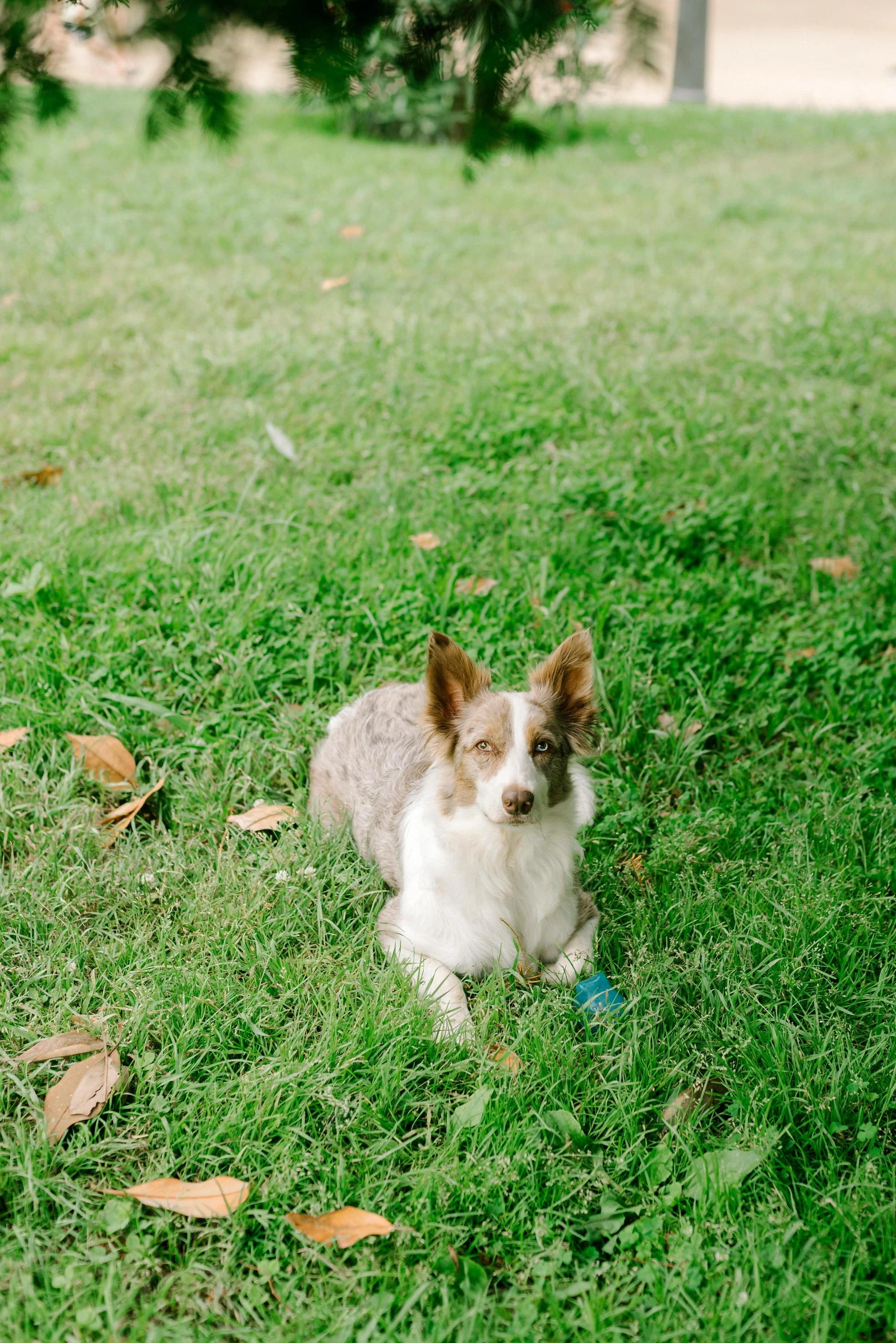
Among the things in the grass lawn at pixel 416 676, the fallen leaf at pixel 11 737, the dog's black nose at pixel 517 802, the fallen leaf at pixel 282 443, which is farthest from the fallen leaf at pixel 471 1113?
the fallen leaf at pixel 282 443

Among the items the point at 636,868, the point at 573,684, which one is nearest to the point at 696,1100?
the point at 636,868

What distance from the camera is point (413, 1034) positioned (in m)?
2.46

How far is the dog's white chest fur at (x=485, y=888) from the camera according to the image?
2689mm

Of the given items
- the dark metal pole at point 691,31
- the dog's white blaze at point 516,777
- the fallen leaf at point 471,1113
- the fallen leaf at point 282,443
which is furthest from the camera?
the dark metal pole at point 691,31

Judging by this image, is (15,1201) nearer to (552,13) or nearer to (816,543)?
(552,13)

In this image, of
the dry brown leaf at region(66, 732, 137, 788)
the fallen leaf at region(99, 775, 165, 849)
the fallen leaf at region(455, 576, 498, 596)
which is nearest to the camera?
the fallen leaf at region(99, 775, 165, 849)

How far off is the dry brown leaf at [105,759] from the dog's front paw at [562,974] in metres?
1.49

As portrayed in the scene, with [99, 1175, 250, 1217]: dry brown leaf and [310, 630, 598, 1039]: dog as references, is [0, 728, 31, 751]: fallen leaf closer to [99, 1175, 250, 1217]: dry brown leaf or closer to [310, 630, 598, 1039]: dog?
[310, 630, 598, 1039]: dog

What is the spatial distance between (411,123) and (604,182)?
75.1 inches

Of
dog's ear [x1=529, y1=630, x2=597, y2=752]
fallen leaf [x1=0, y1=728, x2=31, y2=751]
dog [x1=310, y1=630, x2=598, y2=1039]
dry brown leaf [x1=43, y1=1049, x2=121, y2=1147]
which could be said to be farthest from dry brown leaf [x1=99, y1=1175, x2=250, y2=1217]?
fallen leaf [x1=0, y1=728, x2=31, y2=751]

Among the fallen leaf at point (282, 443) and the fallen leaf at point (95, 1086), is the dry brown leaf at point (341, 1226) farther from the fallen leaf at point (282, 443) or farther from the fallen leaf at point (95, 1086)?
the fallen leaf at point (282, 443)

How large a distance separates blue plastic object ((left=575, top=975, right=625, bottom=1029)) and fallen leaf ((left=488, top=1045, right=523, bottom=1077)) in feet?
0.68

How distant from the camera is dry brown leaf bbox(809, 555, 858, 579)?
4371 millimetres

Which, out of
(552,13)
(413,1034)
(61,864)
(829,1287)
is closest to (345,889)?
(413,1034)
